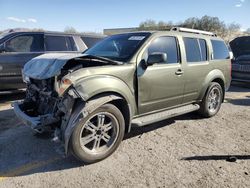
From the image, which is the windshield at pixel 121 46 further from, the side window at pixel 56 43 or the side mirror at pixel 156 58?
the side window at pixel 56 43

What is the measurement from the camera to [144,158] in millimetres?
4176

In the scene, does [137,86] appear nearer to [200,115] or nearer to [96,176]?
[96,176]

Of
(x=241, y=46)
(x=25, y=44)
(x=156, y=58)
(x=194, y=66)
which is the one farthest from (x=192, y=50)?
(x=241, y=46)

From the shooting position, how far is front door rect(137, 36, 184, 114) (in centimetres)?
459

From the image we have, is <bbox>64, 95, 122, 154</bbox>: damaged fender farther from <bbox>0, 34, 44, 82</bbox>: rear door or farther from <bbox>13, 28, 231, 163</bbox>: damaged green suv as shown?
<bbox>0, 34, 44, 82</bbox>: rear door

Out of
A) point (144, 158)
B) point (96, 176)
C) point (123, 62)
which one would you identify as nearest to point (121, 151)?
point (144, 158)

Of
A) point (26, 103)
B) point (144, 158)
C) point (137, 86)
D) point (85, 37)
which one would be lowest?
point (144, 158)

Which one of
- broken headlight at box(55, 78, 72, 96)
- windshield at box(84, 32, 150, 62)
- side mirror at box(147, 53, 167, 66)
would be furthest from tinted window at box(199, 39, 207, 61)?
broken headlight at box(55, 78, 72, 96)

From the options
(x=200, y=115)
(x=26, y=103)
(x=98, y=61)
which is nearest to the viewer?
(x=98, y=61)

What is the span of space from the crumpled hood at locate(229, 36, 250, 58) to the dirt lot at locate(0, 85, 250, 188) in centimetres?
678

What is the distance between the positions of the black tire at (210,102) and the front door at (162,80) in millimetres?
913

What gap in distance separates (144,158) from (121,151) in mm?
416

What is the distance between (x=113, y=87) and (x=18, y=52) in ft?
15.3

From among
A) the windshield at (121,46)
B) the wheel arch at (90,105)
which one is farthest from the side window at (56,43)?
the wheel arch at (90,105)
